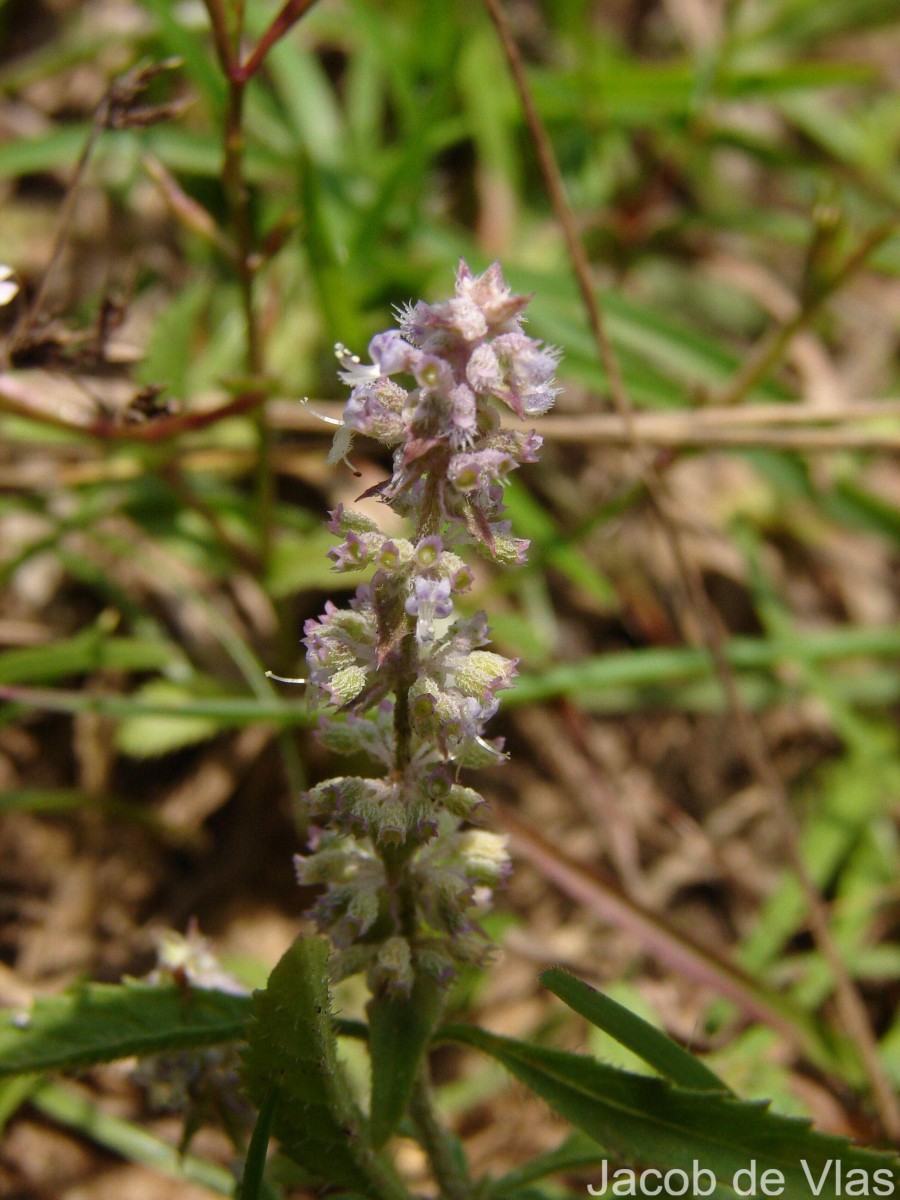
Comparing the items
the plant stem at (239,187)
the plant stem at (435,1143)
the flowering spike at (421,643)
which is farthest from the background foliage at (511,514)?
the flowering spike at (421,643)

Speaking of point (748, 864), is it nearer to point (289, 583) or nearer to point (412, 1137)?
point (289, 583)

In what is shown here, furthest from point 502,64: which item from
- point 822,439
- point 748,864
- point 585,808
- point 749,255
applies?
point 748,864

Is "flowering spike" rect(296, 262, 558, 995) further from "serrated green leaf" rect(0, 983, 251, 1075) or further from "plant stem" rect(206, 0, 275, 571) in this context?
"plant stem" rect(206, 0, 275, 571)

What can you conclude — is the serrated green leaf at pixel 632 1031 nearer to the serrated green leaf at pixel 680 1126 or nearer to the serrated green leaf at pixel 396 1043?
the serrated green leaf at pixel 680 1126

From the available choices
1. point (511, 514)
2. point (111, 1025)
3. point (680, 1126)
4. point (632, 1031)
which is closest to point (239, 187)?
point (511, 514)

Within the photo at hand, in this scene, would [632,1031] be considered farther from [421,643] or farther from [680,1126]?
[421,643]

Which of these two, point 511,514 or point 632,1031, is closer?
point 632,1031
